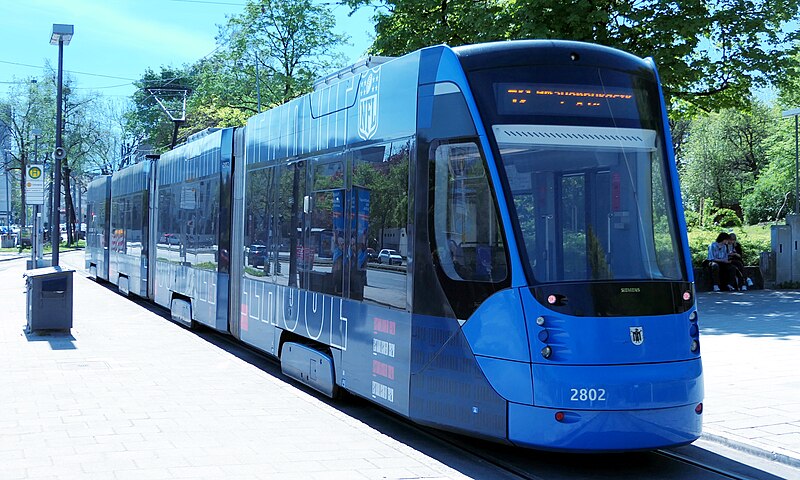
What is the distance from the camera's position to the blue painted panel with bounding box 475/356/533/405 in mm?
6465

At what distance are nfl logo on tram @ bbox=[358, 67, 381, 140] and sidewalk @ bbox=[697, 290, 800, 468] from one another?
4.01 m

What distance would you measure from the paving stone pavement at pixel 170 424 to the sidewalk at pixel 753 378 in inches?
104

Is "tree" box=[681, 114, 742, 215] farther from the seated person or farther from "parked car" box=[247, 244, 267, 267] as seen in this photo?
"parked car" box=[247, 244, 267, 267]

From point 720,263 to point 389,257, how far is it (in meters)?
18.7

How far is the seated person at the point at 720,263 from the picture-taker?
24.0m

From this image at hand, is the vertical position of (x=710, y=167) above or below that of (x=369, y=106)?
above

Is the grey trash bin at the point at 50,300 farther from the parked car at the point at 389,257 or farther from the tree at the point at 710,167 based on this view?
the tree at the point at 710,167

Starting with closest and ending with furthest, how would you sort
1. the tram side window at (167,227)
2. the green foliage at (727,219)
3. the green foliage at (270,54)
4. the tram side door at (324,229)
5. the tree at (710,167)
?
the tram side door at (324,229) < the tram side window at (167,227) < the green foliage at (270,54) < the green foliage at (727,219) < the tree at (710,167)

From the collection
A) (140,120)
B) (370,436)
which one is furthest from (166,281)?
(140,120)

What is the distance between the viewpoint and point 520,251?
263 inches

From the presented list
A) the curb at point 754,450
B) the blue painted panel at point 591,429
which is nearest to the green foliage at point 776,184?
the curb at point 754,450

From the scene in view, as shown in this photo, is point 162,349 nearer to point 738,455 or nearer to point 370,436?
point 370,436

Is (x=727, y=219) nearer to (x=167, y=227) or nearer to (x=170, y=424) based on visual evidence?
(x=167, y=227)

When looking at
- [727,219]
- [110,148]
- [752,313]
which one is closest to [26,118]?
[110,148]
